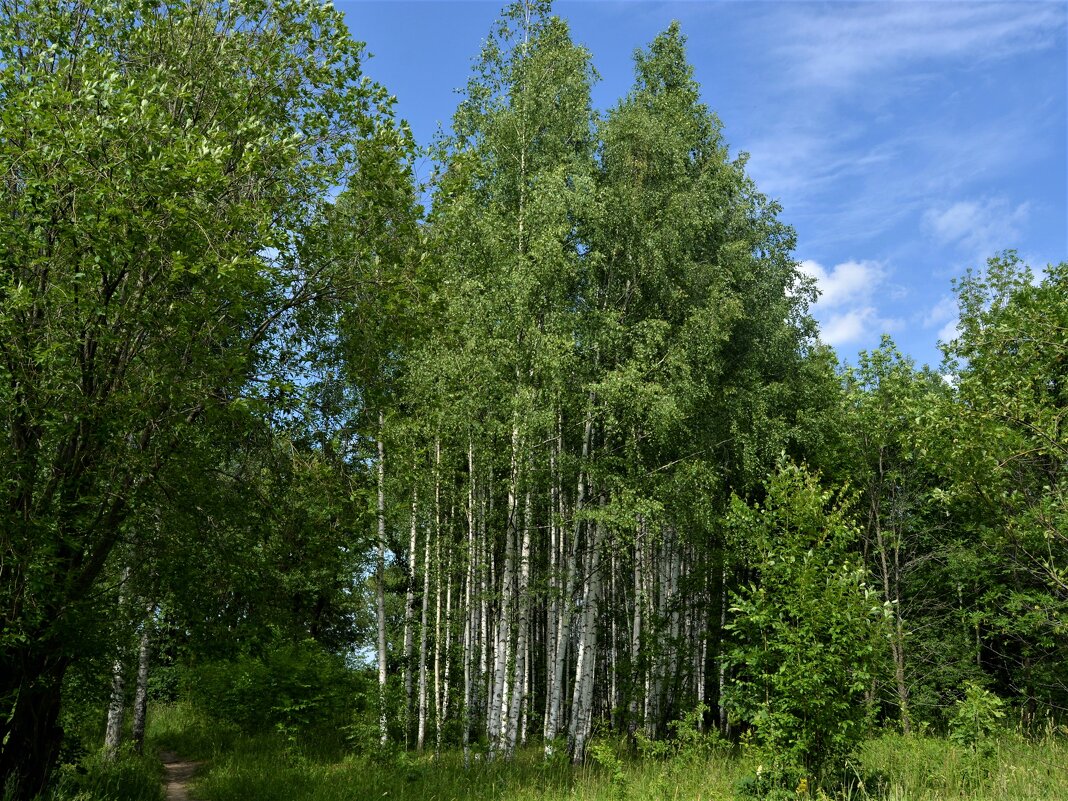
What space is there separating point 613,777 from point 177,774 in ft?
36.5

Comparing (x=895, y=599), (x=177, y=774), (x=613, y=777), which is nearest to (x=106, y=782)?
(x=177, y=774)

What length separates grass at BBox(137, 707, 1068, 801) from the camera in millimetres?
9383

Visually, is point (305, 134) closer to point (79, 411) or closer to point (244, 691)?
point (79, 411)

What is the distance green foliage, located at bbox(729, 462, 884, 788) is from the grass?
0.54 m

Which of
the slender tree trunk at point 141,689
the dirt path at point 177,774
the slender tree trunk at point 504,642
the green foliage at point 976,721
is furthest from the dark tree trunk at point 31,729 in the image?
the green foliage at point 976,721

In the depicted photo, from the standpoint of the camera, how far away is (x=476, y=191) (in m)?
18.5

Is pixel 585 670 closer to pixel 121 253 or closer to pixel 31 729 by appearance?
pixel 31 729

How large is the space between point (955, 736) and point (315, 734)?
1446 centimetres

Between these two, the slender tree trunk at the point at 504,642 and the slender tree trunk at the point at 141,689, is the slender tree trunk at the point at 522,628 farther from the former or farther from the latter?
the slender tree trunk at the point at 141,689

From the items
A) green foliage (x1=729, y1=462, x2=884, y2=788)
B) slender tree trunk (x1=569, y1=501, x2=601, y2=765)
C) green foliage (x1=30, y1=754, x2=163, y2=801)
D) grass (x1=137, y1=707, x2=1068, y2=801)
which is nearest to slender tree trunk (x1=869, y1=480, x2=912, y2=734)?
grass (x1=137, y1=707, x2=1068, y2=801)

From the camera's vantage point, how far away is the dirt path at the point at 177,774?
1355cm

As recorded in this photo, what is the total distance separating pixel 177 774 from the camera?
16750 mm

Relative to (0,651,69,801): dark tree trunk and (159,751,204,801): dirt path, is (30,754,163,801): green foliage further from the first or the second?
(159,751,204,801): dirt path

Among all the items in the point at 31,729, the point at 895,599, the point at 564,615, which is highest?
the point at 895,599
